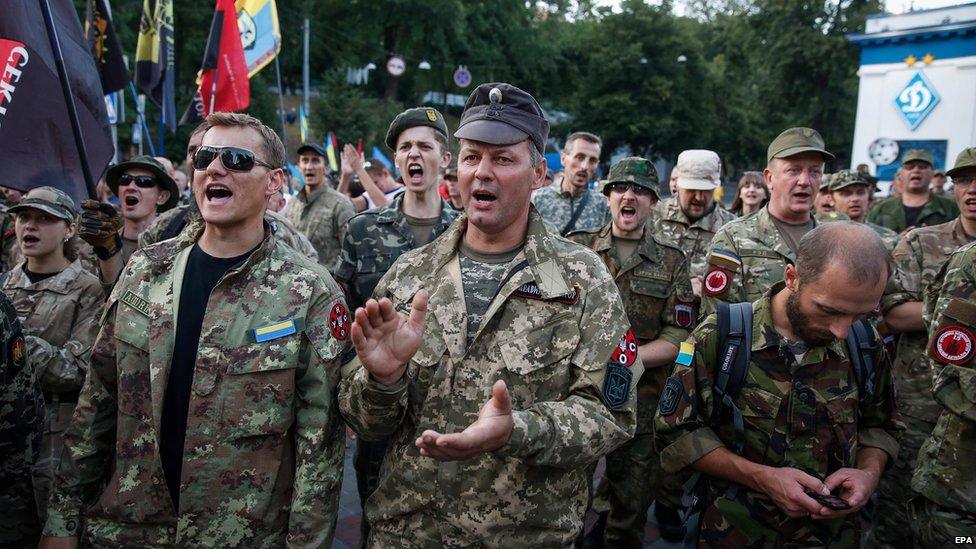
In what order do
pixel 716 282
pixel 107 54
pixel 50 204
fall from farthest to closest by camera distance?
pixel 107 54, pixel 716 282, pixel 50 204

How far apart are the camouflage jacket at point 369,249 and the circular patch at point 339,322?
1508 mm

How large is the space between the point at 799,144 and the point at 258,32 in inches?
290

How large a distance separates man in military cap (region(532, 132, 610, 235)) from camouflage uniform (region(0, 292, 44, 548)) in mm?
4386

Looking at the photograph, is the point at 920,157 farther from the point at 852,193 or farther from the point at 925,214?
the point at 852,193

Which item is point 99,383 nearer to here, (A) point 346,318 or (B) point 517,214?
(A) point 346,318

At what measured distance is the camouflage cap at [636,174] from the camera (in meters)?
4.93

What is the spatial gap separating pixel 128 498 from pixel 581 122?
45617 millimetres

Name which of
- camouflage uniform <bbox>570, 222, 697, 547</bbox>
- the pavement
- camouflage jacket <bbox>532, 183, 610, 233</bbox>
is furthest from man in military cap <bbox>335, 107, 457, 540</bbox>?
camouflage jacket <bbox>532, 183, 610, 233</bbox>

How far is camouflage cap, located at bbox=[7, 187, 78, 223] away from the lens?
398cm

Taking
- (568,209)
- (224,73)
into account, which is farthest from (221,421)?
(224,73)

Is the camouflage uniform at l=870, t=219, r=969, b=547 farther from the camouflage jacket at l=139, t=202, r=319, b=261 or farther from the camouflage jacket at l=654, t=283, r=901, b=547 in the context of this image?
the camouflage jacket at l=139, t=202, r=319, b=261

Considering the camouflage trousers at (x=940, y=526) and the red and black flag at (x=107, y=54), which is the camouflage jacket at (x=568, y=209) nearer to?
the red and black flag at (x=107, y=54)

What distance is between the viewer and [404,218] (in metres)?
4.48

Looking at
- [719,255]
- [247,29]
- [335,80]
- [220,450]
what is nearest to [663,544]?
[719,255]
